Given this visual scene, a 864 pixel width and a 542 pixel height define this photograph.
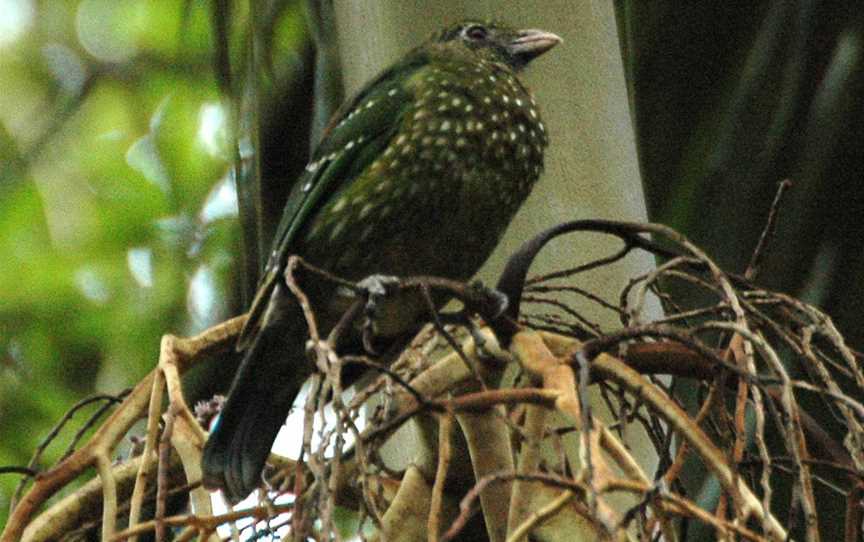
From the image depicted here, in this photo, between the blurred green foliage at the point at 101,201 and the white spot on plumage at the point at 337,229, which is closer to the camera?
the white spot on plumage at the point at 337,229

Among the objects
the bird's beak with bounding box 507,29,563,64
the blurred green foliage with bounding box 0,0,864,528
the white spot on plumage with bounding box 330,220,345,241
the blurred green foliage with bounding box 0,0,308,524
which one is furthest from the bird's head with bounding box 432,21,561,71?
the blurred green foliage with bounding box 0,0,308,524

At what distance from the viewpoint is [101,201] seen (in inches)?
136

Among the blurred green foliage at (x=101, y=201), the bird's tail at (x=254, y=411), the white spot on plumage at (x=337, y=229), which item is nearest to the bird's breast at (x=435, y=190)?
the white spot on plumage at (x=337, y=229)

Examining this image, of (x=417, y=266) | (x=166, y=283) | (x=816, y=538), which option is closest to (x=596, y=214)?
(x=417, y=266)

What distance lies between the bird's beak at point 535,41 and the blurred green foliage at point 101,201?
2.99ft

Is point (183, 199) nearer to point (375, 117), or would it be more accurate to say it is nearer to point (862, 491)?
point (375, 117)

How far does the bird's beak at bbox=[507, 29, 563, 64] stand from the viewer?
2.19 metres

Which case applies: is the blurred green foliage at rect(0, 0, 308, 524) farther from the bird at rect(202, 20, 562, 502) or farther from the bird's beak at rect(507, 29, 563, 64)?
the bird's beak at rect(507, 29, 563, 64)

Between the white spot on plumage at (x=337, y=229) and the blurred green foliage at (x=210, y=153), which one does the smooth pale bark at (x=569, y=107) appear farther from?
the blurred green foliage at (x=210, y=153)

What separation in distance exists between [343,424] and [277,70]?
1.74 m

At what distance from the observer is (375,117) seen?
2244 mm

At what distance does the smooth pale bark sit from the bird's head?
24 millimetres

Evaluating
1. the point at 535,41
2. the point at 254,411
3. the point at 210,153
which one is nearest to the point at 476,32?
the point at 535,41

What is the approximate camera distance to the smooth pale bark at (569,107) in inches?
80.8
